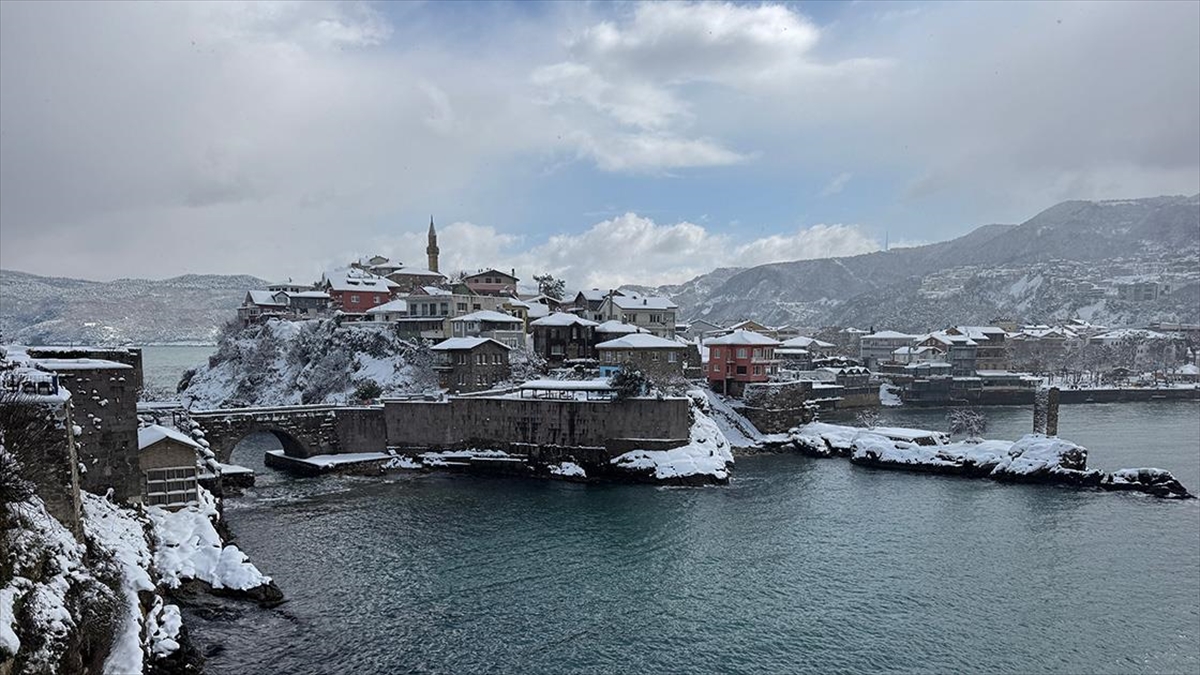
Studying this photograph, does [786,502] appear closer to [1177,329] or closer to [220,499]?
[220,499]

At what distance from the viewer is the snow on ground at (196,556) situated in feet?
64.0

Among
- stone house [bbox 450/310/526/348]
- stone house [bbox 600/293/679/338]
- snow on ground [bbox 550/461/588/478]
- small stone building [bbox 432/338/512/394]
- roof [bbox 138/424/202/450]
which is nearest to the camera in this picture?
roof [bbox 138/424/202/450]

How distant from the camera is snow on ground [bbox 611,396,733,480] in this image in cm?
3794

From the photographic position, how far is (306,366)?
196 feet

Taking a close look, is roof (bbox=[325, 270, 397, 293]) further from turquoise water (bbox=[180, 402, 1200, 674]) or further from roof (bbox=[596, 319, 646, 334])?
turquoise water (bbox=[180, 402, 1200, 674])

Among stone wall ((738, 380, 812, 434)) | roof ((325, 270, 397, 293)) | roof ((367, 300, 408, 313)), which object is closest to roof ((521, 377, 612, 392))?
Answer: stone wall ((738, 380, 812, 434))

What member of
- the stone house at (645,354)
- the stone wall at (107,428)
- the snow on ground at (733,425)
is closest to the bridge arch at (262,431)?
the stone wall at (107,428)

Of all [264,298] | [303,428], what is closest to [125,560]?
[303,428]

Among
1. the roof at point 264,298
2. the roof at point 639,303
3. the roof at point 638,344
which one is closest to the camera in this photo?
the roof at point 638,344

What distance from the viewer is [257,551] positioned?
24922mm

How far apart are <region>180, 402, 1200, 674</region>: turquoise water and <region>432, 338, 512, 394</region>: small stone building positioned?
36.7 feet

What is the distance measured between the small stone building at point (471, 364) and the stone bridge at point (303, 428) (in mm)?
6757

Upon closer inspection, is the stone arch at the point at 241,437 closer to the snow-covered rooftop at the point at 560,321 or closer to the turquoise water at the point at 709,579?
the turquoise water at the point at 709,579

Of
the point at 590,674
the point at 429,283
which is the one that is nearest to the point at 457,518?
the point at 590,674
